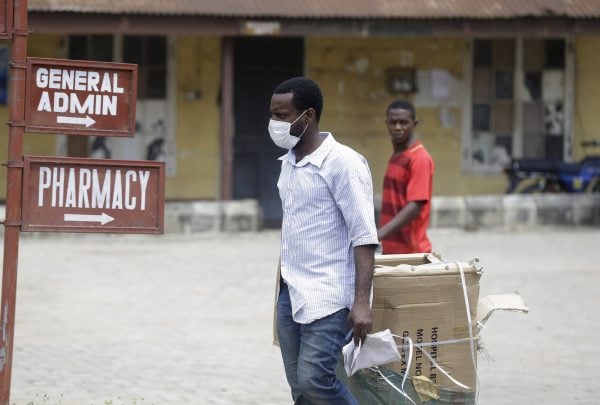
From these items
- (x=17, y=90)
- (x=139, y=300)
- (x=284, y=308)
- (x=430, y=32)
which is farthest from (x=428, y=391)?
(x=430, y=32)

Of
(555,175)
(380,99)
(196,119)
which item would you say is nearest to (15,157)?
(196,119)

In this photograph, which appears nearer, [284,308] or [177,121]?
[284,308]

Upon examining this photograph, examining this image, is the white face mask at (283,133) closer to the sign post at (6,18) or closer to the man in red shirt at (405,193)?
the sign post at (6,18)

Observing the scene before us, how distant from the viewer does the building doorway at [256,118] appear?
18250mm

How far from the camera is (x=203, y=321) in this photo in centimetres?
993

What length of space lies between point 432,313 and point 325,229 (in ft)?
2.26

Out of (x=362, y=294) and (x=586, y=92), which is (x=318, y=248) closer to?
(x=362, y=294)

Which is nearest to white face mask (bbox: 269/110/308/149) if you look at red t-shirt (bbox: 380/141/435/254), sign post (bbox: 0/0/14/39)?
sign post (bbox: 0/0/14/39)

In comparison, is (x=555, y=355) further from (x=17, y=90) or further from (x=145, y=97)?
(x=145, y=97)

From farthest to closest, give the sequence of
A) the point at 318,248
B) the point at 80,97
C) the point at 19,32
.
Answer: the point at 80,97 < the point at 19,32 < the point at 318,248

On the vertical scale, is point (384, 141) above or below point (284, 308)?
above

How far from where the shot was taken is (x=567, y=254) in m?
14.4

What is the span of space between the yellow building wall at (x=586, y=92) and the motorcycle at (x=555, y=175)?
0.93m

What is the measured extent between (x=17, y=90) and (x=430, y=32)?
38.7 feet
